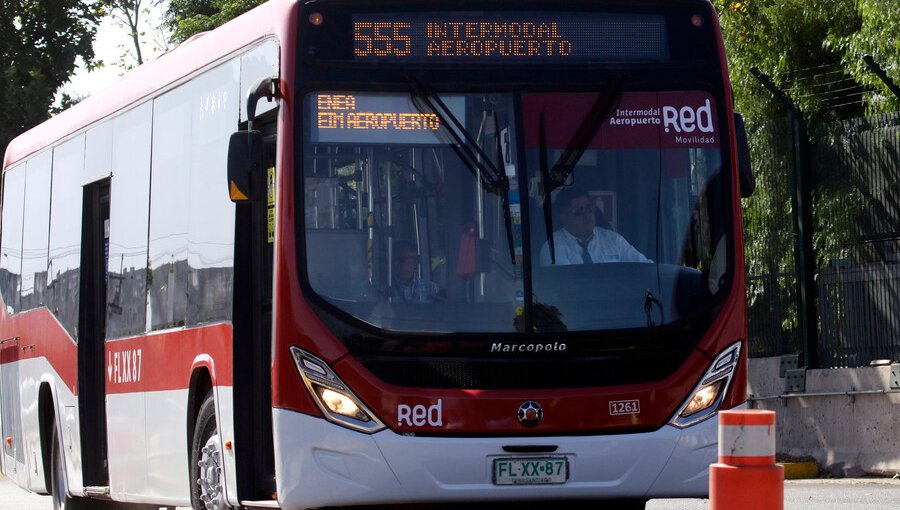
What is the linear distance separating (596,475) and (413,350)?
1.15m

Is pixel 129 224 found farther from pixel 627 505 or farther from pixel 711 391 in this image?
pixel 711 391

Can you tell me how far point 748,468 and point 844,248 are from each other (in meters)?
10.3

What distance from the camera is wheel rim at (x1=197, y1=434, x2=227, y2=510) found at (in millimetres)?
10406

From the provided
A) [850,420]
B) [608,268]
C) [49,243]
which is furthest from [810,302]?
[608,268]

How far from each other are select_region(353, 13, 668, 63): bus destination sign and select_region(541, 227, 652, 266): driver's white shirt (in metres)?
1.01

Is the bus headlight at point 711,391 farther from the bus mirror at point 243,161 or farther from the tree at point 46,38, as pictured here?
the tree at point 46,38

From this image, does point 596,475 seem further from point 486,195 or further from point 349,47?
point 349,47

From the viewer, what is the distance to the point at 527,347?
29.8 feet

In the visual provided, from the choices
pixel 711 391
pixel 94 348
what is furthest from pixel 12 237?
pixel 711 391

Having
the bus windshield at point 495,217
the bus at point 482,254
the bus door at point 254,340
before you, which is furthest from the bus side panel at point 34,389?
the bus windshield at point 495,217

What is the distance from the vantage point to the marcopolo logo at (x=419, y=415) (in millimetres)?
8930

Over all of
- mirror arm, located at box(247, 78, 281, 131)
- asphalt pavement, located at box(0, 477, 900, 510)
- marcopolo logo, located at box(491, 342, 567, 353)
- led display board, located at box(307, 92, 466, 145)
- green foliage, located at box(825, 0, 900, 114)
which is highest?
green foliage, located at box(825, 0, 900, 114)

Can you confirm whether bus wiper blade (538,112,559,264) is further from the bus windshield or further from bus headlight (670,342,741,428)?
bus headlight (670,342,741,428)

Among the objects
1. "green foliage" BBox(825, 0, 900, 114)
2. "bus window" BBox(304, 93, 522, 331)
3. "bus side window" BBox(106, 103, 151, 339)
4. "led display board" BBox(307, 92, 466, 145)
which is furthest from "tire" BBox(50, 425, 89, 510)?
"green foliage" BBox(825, 0, 900, 114)
